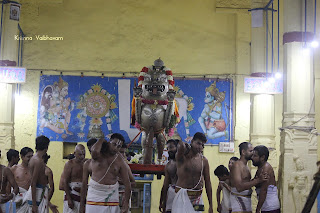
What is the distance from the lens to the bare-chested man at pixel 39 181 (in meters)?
7.68

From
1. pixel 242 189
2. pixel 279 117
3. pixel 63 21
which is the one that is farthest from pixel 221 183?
pixel 63 21

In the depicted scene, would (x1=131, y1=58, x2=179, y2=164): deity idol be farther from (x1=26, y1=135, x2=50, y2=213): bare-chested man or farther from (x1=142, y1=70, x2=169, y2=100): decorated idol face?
(x1=26, y1=135, x2=50, y2=213): bare-chested man

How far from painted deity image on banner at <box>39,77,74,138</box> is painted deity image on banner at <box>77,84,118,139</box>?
0.29m

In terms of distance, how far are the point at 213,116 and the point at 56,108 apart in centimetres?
406

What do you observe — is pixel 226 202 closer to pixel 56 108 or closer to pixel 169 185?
pixel 169 185

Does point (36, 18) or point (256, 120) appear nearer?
point (256, 120)

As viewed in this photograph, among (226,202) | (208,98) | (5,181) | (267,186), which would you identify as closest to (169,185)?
(226,202)

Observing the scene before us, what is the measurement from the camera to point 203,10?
47.1 ft

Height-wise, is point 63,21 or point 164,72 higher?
point 63,21

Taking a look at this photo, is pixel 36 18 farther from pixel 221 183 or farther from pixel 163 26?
pixel 221 183

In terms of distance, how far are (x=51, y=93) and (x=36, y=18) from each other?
2097mm

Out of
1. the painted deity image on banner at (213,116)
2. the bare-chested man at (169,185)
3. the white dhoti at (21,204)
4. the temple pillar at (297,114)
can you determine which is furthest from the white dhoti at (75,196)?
the painted deity image on banner at (213,116)

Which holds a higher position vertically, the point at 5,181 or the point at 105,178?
the point at 105,178

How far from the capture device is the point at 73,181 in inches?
317
